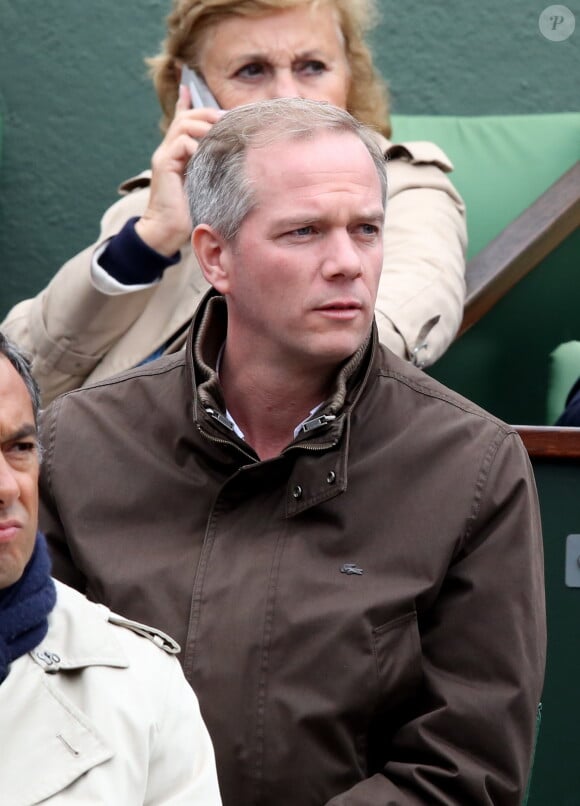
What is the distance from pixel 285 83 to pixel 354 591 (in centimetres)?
151

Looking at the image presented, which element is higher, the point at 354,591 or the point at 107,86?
the point at 354,591

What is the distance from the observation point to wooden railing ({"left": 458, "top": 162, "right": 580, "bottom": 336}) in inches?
135

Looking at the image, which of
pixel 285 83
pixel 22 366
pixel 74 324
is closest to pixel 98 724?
pixel 22 366

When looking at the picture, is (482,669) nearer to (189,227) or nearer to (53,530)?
(53,530)

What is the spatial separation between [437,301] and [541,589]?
3.32 ft

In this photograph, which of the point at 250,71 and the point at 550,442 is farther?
the point at 250,71

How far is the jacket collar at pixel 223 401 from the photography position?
84.4 inches

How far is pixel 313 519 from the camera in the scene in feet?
7.09

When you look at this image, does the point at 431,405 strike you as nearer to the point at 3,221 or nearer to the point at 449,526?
the point at 449,526

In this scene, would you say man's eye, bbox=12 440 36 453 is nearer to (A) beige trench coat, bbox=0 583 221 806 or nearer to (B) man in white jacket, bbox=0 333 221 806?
(B) man in white jacket, bbox=0 333 221 806

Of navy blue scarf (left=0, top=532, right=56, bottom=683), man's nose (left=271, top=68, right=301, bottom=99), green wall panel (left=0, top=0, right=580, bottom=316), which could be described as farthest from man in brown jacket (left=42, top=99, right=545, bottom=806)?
green wall panel (left=0, top=0, right=580, bottom=316)

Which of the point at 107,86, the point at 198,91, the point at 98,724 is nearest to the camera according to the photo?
the point at 98,724

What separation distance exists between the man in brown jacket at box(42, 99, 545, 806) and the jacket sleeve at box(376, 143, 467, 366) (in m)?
0.60

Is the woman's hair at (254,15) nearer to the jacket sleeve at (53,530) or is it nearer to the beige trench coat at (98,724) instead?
the jacket sleeve at (53,530)
